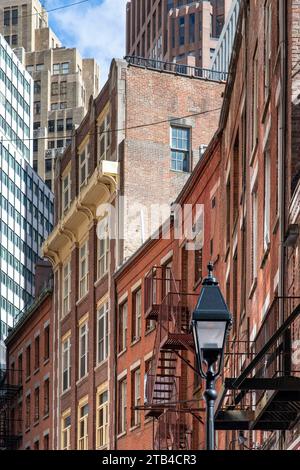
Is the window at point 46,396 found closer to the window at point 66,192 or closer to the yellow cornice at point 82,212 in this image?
the yellow cornice at point 82,212

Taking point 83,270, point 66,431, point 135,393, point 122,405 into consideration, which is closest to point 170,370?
point 135,393

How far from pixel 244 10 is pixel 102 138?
2643 centimetres

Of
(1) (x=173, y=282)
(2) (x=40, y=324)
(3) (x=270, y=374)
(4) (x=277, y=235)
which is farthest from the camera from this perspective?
(2) (x=40, y=324)

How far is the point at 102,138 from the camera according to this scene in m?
67.4

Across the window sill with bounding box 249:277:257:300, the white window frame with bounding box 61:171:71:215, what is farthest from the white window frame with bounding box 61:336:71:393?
the window sill with bounding box 249:277:257:300

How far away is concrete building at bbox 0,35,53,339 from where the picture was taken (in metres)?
153

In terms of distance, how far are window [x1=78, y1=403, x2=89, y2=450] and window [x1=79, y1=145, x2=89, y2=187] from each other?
10917 mm

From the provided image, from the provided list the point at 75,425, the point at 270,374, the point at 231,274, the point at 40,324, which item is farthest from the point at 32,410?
the point at 270,374

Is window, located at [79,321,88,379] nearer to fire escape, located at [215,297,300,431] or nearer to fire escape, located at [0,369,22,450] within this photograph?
fire escape, located at [0,369,22,450]

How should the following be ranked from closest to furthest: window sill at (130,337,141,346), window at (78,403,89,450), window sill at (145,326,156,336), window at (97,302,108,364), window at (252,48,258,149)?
→ 1. window at (252,48,258,149)
2. window sill at (145,326,156,336)
3. window sill at (130,337,141,346)
4. window at (97,302,108,364)
5. window at (78,403,89,450)

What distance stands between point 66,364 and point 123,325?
435 inches

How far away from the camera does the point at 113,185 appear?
63781 millimetres

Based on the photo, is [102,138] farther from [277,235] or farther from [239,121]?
[277,235]
